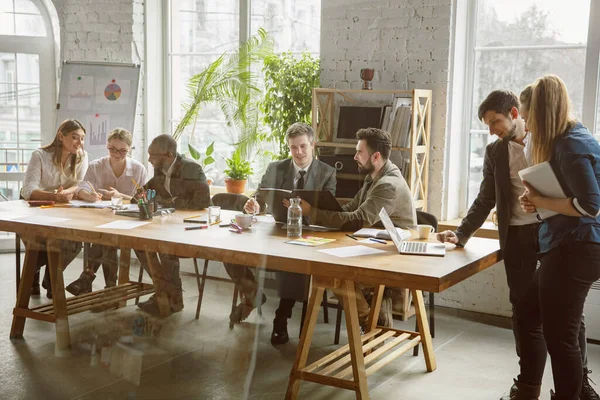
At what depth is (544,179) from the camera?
1.94 m

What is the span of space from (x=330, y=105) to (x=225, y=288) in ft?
7.90

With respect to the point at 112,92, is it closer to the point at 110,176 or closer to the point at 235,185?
the point at 110,176

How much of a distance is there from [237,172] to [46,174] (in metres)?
0.39

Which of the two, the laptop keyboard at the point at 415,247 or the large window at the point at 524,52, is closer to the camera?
the laptop keyboard at the point at 415,247

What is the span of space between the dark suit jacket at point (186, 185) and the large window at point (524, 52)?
2.10 m

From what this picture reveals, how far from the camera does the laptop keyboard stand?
2.25 meters

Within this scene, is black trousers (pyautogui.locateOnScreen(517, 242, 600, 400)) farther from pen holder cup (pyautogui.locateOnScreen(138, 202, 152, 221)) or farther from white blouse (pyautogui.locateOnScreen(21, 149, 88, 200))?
white blouse (pyautogui.locateOnScreen(21, 149, 88, 200))

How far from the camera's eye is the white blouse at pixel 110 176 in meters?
1.13

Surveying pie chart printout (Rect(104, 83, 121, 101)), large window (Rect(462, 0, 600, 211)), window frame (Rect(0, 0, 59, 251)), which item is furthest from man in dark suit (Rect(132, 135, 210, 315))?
large window (Rect(462, 0, 600, 211))

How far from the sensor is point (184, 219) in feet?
4.26

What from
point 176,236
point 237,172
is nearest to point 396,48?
point 237,172

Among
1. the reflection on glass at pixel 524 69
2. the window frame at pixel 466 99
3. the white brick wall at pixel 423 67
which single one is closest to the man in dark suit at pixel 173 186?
the white brick wall at pixel 423 67

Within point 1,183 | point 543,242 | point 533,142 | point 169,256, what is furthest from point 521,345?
point 1,183

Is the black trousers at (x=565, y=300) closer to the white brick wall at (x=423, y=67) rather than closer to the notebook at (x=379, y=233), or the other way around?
the notebook at (x=379, y=233)
